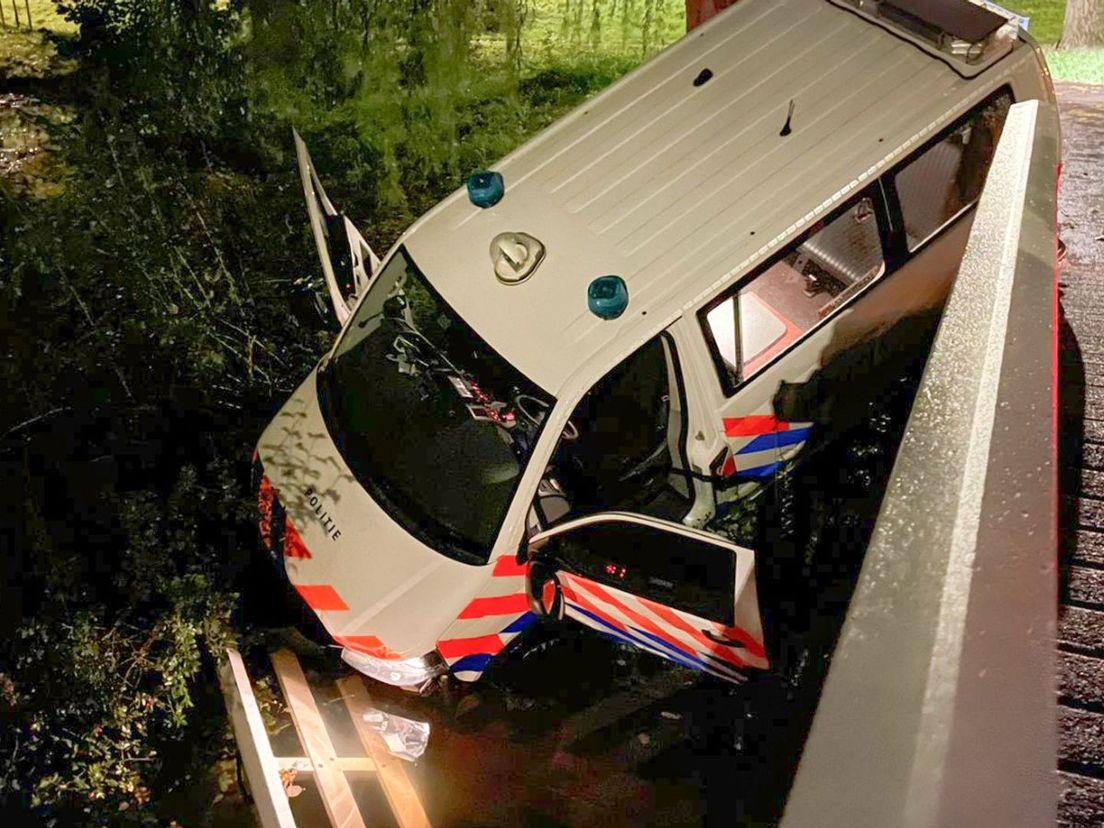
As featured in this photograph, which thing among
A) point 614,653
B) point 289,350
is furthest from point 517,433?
point 289,350

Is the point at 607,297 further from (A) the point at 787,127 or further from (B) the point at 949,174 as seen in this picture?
(B) the point at 949,174

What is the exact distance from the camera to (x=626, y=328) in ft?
12.3

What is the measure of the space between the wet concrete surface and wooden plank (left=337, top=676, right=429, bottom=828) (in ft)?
9.11

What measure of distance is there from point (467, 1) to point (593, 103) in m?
→ 5.98

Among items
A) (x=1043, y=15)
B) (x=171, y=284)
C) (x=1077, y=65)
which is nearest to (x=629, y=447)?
(x=171, y=284)

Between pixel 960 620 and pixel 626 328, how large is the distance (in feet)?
7.23

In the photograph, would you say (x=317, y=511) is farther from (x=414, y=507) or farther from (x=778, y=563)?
(x=778, y=563)

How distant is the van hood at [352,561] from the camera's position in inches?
146

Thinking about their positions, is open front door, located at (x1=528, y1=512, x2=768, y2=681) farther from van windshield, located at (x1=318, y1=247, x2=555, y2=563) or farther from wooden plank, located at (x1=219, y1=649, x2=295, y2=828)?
wooden plank, located at (x1=219, y1=649, x2=295, y2=828)

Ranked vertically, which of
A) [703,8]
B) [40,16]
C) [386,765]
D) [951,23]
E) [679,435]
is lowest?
[386,765]

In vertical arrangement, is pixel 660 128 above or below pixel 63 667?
above

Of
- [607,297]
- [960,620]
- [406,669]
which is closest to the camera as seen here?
[960,620]

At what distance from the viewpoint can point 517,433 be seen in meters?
3.88

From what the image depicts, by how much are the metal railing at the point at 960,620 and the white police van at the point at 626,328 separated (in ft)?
4.09
